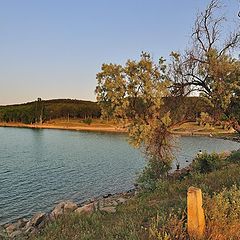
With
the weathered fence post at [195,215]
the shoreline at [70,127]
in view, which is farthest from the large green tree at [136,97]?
the shoreline at [70,127]

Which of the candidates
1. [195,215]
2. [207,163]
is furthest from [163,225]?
[207,163]

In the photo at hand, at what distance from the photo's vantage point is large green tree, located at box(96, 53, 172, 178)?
1647 cm

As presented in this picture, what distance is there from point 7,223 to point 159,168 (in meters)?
8.77

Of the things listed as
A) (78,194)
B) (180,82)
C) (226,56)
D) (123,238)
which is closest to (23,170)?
(78,194)

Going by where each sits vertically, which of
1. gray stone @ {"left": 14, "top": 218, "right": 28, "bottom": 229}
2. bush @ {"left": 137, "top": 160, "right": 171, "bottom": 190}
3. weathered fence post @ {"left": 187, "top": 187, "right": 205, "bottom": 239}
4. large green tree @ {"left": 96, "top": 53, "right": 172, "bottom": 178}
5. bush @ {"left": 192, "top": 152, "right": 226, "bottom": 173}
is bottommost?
gray stone @ {"left": 14, "top": 218, "right": 28, "bottom": 229}

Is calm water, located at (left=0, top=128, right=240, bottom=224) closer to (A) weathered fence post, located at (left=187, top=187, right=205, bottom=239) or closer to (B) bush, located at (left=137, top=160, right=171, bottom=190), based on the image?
(B) bush, located at (left=137, top=160, right=171, bottom=190)

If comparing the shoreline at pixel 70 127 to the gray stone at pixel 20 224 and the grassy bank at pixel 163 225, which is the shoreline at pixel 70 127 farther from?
the grassy bank at pixel 163 225

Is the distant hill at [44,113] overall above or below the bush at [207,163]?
above

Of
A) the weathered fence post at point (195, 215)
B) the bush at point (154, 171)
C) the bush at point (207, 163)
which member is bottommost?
the bush at point (154, 171)

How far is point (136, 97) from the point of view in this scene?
1694 cm

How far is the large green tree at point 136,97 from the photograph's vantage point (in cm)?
1647

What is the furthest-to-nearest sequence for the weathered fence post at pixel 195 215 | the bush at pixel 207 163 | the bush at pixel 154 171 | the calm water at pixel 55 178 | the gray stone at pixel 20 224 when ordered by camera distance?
1. the calm water at pixel 55 178
2. the bush at pixel 154 171
3. the bush at pixel 207 163
4. the gray stone at pixel 20 224
5. the weathered fence post at pixel 195 215

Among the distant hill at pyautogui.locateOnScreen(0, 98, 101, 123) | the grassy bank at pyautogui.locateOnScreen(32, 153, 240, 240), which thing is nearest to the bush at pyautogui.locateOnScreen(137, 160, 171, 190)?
the grassy bank at pyautogui.locateOnScreen(32, 153, 240, 240)

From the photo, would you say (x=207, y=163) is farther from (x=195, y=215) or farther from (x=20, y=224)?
(x=195, y=215)
